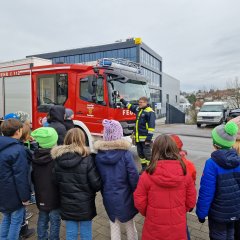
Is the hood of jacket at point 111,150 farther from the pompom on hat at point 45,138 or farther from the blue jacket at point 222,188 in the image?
the blue jacket at point 222,188

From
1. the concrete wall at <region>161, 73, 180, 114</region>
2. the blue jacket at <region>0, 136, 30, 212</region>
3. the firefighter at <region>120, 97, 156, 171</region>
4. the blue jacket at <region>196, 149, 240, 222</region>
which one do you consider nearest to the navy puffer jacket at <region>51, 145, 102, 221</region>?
the blue jacket at <region>0, 136, 30, 212</region>

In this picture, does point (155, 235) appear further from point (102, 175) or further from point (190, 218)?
point (190, 218)

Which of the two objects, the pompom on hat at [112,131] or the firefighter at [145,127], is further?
the firefighter at [145,127]

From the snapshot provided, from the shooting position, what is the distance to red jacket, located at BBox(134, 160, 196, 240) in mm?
2344

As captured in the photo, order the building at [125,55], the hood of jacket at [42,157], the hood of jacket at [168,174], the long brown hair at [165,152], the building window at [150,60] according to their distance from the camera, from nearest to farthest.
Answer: the hood of jacket at [168,174] → the long brown hair at [165,152] → the hood of jacket at [42,157] → the building at [125,55] → the building window at [150,60]

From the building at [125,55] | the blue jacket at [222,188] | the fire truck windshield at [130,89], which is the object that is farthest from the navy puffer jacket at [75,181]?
the building at [125,55]

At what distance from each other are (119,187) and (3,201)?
1355 millimetres

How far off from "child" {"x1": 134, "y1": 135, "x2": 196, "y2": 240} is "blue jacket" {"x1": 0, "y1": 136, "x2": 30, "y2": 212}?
1305 millimetres

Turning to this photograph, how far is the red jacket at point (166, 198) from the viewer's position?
2.34 meters

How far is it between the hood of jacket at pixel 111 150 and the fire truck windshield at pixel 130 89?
461 centimetres

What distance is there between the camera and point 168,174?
7.61ft

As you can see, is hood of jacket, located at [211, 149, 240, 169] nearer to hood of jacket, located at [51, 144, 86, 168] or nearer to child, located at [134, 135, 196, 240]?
child, located at [134, 135, 196, 240]

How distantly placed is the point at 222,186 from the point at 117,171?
1.07 m

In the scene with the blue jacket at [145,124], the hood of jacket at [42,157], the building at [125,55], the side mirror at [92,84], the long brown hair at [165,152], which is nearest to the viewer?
the long brown hair at [165,152]
